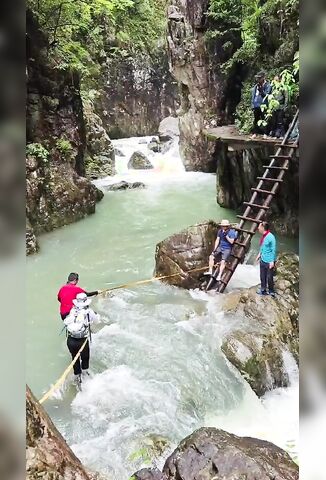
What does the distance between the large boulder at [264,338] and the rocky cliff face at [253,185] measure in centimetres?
382

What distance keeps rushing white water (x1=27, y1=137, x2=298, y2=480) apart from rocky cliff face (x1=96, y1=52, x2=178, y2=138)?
1742cm

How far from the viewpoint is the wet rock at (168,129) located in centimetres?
2566

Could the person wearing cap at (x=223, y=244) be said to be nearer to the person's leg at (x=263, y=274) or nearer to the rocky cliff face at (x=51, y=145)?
the person's leg at (x=263, y=274)

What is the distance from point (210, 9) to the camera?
60.1ft

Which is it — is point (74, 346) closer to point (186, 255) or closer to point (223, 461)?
point (223, 461)

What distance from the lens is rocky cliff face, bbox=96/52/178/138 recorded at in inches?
1083

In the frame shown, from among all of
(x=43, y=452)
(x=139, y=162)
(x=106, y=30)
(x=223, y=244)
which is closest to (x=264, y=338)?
(x=223, y=244)

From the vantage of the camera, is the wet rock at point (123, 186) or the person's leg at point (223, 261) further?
the wet rock at point (123, 186)

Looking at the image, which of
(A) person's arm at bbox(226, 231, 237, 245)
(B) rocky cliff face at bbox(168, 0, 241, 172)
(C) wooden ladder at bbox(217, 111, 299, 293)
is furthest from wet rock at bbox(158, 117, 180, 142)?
(A) person's arm at bbox(226, 231, 237, 245)

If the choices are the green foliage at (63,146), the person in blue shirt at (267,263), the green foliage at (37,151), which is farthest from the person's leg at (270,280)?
the green foliage at (63,146)

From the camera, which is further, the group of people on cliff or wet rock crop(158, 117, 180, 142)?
wet rock crop(158, 117, 180, 142)

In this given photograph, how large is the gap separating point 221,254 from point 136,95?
2130cm

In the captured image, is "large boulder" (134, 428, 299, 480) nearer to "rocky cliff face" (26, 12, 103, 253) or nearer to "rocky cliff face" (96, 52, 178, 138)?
"rocky cliff face" (26, 12, 103, 253)

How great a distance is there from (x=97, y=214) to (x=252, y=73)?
742 cm
